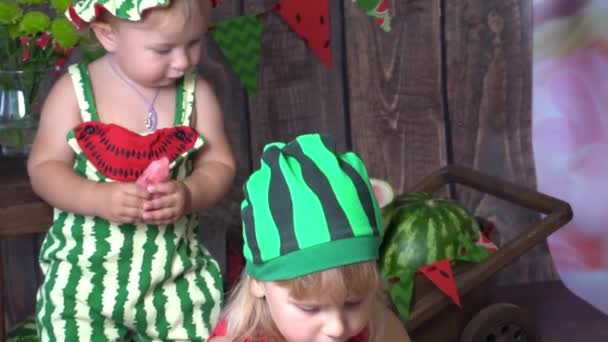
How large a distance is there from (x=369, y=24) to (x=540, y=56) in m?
0.45

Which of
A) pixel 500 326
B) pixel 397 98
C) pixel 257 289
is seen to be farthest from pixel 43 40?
pixel 500 326

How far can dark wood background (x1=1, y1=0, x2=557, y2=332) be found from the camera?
2627mm

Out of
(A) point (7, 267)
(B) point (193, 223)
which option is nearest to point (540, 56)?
(B) point (193, 223)

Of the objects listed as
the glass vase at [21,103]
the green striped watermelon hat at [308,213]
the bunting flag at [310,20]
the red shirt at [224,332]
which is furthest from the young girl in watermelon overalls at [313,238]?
the bunting flag at [310,20]

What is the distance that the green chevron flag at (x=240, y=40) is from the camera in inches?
91.9

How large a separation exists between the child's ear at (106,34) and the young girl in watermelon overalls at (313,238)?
1.51 feet

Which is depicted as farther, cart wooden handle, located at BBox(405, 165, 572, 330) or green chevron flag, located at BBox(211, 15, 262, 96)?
green chevron flag, located at BBox(211, 15, 262, 96)

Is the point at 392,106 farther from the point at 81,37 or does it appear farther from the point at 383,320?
the point at 383,320

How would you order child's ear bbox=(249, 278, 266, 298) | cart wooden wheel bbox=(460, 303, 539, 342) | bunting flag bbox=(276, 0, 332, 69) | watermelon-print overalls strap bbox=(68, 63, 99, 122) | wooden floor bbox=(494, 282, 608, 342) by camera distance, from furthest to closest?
wooden floor bbox=(494, 282, 608, 342), bunting flag bbox=(276, 0, 332, 69), cart wooden wheel bbox=(460, 303, 539, 342), watermelon-print overalls strap bbox=(68, 63, 99, 122), child's ear bbox=(249, 278, 266, 298)

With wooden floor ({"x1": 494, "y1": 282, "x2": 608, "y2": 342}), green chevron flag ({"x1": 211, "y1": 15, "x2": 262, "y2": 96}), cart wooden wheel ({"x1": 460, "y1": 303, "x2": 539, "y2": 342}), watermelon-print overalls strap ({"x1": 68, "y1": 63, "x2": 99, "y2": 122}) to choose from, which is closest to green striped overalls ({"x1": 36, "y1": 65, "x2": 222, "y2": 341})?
watermelon-print overalls strap ({"x1": 68, "y1": 63, "x2": 99, "y2": 122})

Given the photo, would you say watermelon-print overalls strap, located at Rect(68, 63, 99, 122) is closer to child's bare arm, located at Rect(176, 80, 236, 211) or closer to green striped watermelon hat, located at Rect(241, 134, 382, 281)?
child's bare arm, located at Rect(176, 80, 236, 211)

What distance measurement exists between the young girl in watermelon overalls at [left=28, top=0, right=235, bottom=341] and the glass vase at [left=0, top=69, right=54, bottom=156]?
0.24 metres

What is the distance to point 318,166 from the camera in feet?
4.77

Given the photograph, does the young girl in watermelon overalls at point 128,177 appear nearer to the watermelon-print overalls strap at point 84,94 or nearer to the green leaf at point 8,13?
the watermelon-print overalls strap at point 84,94
